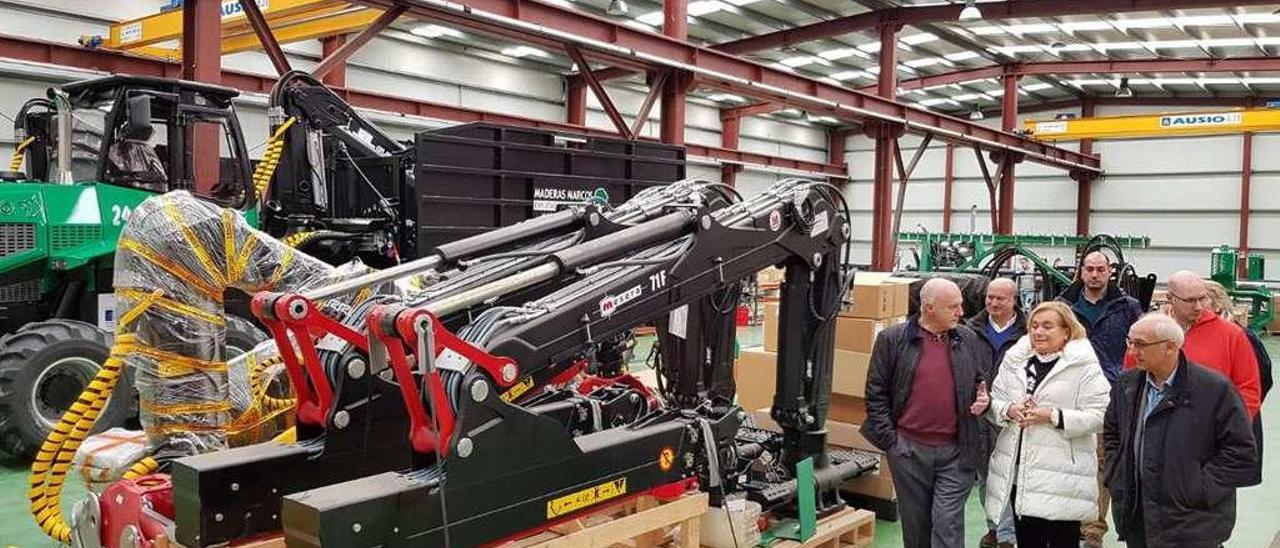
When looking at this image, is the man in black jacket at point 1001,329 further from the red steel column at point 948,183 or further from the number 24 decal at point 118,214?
the red steel column at point 948,183

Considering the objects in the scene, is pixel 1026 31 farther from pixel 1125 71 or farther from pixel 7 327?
pixel 7 327

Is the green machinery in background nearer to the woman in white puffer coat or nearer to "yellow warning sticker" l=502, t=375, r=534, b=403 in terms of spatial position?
the woman in white puffer coat

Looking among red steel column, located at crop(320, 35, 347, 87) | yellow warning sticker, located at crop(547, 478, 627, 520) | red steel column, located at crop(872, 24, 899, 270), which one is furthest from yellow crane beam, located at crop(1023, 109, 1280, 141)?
yellow warning sticker, located at crop(547, 478, 627, 520)

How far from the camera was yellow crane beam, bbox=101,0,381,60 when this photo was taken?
35.0 ft

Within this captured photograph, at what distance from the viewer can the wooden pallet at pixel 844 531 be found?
5020 millimetres

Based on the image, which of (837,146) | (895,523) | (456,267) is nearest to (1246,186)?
(837,146)

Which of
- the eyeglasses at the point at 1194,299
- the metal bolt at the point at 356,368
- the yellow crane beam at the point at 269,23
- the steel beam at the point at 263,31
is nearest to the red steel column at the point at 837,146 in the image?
the yellow crane beam at the point at 269,23

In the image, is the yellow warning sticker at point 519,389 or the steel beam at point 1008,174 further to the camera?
the steel beam at point 1008,174

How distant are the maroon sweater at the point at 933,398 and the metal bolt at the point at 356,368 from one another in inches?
92.8

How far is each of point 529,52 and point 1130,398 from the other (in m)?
17.7

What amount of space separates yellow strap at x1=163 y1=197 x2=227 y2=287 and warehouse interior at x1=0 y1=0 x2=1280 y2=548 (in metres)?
0.02

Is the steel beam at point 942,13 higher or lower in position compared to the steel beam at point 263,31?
higher

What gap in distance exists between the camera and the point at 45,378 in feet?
21.9

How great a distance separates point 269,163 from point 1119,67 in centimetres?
1777
